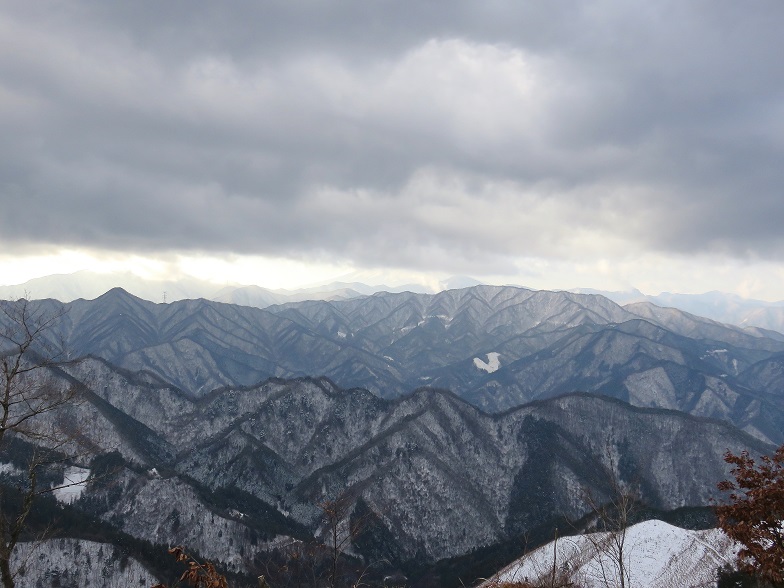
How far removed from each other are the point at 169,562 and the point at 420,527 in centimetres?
9828

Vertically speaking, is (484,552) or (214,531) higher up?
(214,531)

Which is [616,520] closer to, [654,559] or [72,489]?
[654,559]

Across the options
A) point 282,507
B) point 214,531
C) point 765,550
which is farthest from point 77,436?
point 282,507

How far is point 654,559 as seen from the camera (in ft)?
310

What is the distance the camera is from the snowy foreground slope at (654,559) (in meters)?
86.8

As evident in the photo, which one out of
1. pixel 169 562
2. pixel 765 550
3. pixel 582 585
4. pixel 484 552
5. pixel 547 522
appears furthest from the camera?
pixel 547 522

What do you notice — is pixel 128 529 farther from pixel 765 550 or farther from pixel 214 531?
pixel 765 550

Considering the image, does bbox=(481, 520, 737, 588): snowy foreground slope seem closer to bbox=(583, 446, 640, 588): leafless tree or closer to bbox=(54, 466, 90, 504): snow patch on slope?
bbox=(583, 446, 640, 588): leafless tree

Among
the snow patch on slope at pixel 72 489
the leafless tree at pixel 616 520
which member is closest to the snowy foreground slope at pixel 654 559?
the leafless tree at pixel 616 520

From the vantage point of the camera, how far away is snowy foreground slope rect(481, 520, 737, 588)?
86.8 metres

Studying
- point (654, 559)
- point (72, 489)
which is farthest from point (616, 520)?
point (72, 489)

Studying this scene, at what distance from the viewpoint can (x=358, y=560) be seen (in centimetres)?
17812

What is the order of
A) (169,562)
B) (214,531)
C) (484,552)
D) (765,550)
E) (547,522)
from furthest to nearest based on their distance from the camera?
(547,522)
(484,552)
(214,531)
(169,562)
(765,550)

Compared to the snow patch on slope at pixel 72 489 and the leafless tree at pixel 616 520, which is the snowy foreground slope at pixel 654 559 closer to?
the leafless tree at pixel 616 520
